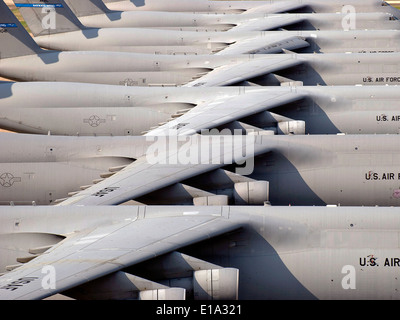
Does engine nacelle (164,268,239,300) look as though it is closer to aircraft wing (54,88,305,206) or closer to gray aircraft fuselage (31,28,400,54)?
aircraft wing (54,88,305,206)

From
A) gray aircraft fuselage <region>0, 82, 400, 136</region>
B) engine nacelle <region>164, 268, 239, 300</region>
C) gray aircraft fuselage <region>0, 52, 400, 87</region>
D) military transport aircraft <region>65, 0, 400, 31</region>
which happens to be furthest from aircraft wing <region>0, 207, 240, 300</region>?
military transport aircraft <region>65, 0, 400, 31</region>

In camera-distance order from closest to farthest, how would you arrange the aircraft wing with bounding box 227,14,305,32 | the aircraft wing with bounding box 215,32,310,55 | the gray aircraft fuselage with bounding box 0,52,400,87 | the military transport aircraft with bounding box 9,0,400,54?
the gray aircraft fuselage with bounding box 0,52,400,87
the aircraft wing with bounding box 215,32,310,55
the military transport aircraft with bounding box 9,0,400,54
the aircraft wing with bounding box 227,14,305,32

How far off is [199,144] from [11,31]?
1450cm

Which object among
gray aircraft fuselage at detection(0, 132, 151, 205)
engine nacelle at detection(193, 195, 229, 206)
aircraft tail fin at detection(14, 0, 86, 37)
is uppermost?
aircraft tail fin at detection(14, 0, 86, 37)

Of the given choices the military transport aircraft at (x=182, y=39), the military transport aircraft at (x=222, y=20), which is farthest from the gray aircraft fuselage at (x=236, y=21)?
the military transport aircraft at (x=182, y=39)

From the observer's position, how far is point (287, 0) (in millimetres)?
49688

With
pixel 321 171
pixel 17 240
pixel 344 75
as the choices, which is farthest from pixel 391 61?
pixel 17 240

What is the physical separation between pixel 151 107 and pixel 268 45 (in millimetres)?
10518

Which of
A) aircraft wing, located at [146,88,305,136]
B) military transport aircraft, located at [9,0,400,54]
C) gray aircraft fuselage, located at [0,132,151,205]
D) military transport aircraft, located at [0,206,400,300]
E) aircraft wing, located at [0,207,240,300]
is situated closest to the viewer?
aircraft wing, located at [0,207,240,300]

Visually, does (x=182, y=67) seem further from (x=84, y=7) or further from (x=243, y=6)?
(x=243, y=6)

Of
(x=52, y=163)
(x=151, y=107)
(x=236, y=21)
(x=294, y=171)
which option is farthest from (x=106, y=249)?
(x=236, y=21)

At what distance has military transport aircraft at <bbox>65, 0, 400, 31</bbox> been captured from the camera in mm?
43438

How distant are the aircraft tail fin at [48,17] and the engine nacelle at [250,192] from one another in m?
20.6
